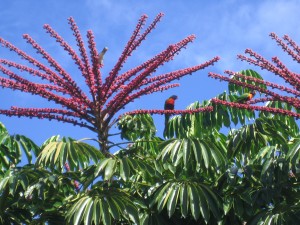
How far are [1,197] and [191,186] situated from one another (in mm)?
1166

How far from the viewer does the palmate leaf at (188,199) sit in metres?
3.71

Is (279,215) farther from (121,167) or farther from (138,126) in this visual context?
(138,126)

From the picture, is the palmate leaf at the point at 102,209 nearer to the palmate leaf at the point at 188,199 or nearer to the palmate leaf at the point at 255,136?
the palmate leaf at the point at 188,199

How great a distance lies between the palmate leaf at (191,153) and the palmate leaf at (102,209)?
39 cm

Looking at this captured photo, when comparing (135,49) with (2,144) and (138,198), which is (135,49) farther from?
(2,144)

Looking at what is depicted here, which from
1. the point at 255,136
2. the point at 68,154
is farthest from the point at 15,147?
the point at 255,136

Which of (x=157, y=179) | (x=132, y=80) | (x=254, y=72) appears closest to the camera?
(x=132, y=80)

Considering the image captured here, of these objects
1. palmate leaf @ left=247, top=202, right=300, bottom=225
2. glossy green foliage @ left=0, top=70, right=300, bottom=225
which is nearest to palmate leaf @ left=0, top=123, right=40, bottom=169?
glossy green foliage @ left=0, top=70, right=300, bottom=225

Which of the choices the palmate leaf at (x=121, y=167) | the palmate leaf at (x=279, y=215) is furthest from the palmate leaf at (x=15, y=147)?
the palmate leaf at (x=279, y=215)

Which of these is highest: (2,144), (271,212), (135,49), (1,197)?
(135,49)

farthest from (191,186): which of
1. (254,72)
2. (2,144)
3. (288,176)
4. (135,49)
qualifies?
(254,72)

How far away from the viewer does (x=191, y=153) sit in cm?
404

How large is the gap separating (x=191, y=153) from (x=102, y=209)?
0.75 meters

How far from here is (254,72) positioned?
6086 millimetres
